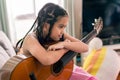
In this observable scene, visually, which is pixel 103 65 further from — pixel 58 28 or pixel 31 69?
pixel 31 69

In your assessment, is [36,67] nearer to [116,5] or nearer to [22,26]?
[22,26]

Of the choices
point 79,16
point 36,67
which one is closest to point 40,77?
point 36,67

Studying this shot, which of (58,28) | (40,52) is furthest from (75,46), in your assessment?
(40,52)

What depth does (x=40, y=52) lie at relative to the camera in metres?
1.05

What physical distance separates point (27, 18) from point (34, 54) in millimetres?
1209

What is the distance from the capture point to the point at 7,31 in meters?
2.10

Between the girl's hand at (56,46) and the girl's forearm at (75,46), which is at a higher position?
the girl's hand at (56,46)

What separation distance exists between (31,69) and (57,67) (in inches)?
7.8

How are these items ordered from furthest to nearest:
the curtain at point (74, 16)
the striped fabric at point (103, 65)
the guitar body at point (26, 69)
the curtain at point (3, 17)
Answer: the curtain at point (74, 16)
the curtain at point (3, 17)
the striped fabric at point (103, 65)
the guitar body at point (26, 69)

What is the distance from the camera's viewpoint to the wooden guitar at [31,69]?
3.07 ft

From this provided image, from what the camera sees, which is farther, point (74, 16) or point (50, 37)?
point (74, 16)

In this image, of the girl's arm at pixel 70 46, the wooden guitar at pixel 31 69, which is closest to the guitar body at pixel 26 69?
the wooden guitar at pixel 31 69

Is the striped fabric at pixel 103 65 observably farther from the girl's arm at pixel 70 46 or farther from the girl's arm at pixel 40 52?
the girl's arm at pixel 40 52

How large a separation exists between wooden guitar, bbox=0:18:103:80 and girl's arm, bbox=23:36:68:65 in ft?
0.10
